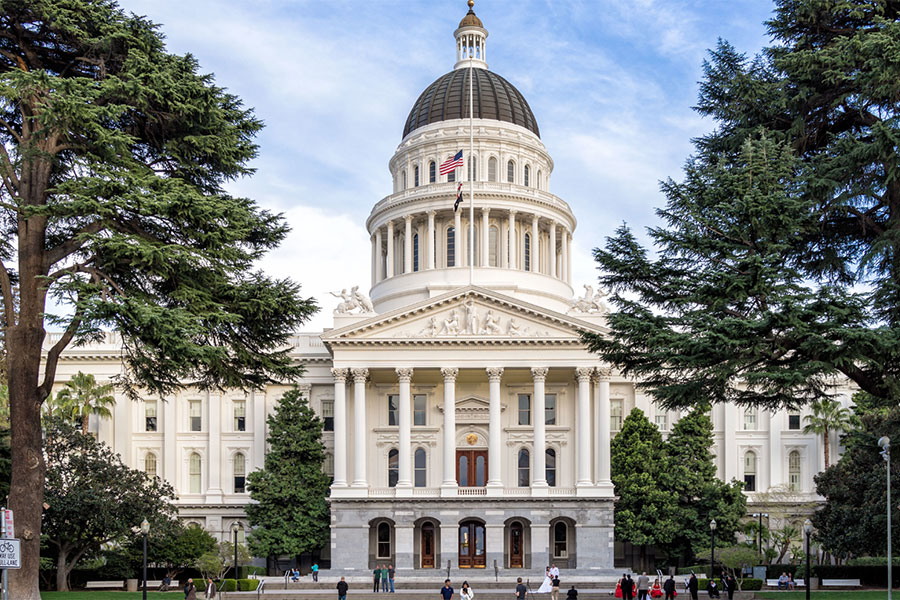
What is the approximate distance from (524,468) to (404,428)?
8.82 m

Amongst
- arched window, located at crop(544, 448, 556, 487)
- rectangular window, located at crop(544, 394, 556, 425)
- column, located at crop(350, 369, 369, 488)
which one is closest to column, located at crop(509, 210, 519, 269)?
rectangular window, located at crop(544, 394, 556, 425)

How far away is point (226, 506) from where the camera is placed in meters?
76.5

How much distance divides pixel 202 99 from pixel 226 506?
5398 centimetres

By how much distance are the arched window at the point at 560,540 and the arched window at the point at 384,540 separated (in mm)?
10046

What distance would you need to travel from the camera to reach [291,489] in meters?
68.3

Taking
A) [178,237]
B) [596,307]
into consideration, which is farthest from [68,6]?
[596,307]

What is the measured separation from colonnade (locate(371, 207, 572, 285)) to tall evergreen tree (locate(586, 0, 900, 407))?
183 feet

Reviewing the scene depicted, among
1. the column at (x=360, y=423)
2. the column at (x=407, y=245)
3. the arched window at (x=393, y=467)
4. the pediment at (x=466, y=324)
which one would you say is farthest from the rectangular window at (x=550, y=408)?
the column at (x=407, y=245)

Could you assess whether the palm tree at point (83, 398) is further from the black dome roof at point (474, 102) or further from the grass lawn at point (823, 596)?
the grass lawn at point (823, 596)

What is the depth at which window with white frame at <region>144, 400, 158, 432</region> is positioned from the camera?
7851 centimetres

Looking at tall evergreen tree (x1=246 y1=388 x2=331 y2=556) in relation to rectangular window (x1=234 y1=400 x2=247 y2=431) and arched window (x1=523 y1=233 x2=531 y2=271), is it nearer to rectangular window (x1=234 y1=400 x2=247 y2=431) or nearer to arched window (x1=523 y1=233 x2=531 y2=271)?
rectangular window (x1=234 y1=400 x2=247 y2=431)

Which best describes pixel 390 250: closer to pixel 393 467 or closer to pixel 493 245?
pixel 493 245

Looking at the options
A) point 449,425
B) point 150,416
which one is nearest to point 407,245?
point 449,425

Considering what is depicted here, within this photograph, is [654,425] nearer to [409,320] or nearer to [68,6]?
Result: [409,320]
